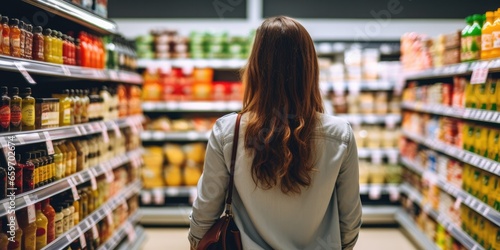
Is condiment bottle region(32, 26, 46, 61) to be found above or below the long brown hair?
above

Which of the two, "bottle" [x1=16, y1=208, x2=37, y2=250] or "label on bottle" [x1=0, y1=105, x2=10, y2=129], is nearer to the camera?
"label on bottle" [x1=0, y1=105, x2=10, y2=129]

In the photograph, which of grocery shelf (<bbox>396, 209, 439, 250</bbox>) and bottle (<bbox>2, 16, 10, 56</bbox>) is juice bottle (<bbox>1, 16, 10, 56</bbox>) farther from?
grocery shelf (<bbox>396, 209, 439, 250</bbox>)

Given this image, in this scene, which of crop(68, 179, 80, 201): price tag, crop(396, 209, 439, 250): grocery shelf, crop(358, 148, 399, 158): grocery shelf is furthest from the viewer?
crop(358, 148, 399, 158): grocery shelf

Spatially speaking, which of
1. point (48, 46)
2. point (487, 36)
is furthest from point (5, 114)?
point (487, 36)

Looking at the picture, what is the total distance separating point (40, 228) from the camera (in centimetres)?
263

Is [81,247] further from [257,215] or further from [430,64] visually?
[430,64]

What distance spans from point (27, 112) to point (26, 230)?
56 centimetres

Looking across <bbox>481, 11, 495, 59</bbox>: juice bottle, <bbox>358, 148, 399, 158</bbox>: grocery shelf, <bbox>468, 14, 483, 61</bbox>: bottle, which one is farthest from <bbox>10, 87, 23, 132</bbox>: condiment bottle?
<bbox>358, 148, 399, 158</bbox>: grocery shelf

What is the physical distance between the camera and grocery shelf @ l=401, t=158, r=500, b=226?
3.17 m

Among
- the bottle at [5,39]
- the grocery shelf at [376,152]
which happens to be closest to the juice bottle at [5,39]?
the bottle at [5,39]

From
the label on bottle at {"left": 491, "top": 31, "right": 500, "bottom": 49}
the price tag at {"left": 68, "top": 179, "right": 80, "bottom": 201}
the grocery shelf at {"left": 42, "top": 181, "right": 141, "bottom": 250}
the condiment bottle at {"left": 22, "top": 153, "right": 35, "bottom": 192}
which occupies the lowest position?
the grocery shelf at {"left": 42, "top": 181, "right": 141, "bottom": 250}

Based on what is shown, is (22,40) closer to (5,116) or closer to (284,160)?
(5,116)

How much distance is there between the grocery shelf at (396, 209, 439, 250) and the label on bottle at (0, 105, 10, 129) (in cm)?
347

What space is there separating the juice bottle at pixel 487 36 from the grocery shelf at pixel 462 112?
1.22 ft
